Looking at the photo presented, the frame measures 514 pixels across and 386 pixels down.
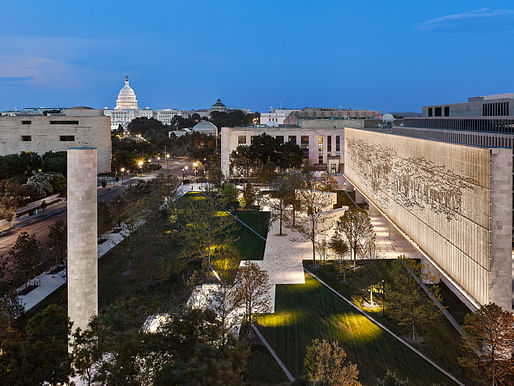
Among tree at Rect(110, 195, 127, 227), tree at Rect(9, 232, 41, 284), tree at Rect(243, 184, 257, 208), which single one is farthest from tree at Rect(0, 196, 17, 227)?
tree at Rect(243, 184, 257, 208)

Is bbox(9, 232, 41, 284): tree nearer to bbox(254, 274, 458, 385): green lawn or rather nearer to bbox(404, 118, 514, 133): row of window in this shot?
bbox(254, 274, 458, 385): green lawn

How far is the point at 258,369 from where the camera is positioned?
15.3m

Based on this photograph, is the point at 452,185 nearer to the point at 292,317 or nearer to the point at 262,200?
the point at 292,317

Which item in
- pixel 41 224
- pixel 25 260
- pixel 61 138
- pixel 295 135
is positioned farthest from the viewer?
pixel 61 138

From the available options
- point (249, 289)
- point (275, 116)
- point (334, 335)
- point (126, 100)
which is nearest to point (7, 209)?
point (249, 289)

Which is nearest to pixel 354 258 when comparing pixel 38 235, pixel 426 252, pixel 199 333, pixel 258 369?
pixel 426 252

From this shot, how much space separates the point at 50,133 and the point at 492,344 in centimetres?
7018

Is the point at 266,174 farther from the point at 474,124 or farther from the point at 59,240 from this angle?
the point at 59,240

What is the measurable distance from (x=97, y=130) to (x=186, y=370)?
6729 cm

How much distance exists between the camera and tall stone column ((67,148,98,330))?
1593cm

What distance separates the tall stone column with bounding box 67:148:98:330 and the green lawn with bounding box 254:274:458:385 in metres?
6.83

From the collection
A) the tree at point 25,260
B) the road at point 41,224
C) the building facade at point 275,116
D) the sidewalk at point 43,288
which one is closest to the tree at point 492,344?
the sidewalk at point 43,288

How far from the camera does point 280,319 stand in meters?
19.0

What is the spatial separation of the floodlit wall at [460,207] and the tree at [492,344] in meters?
1.59
